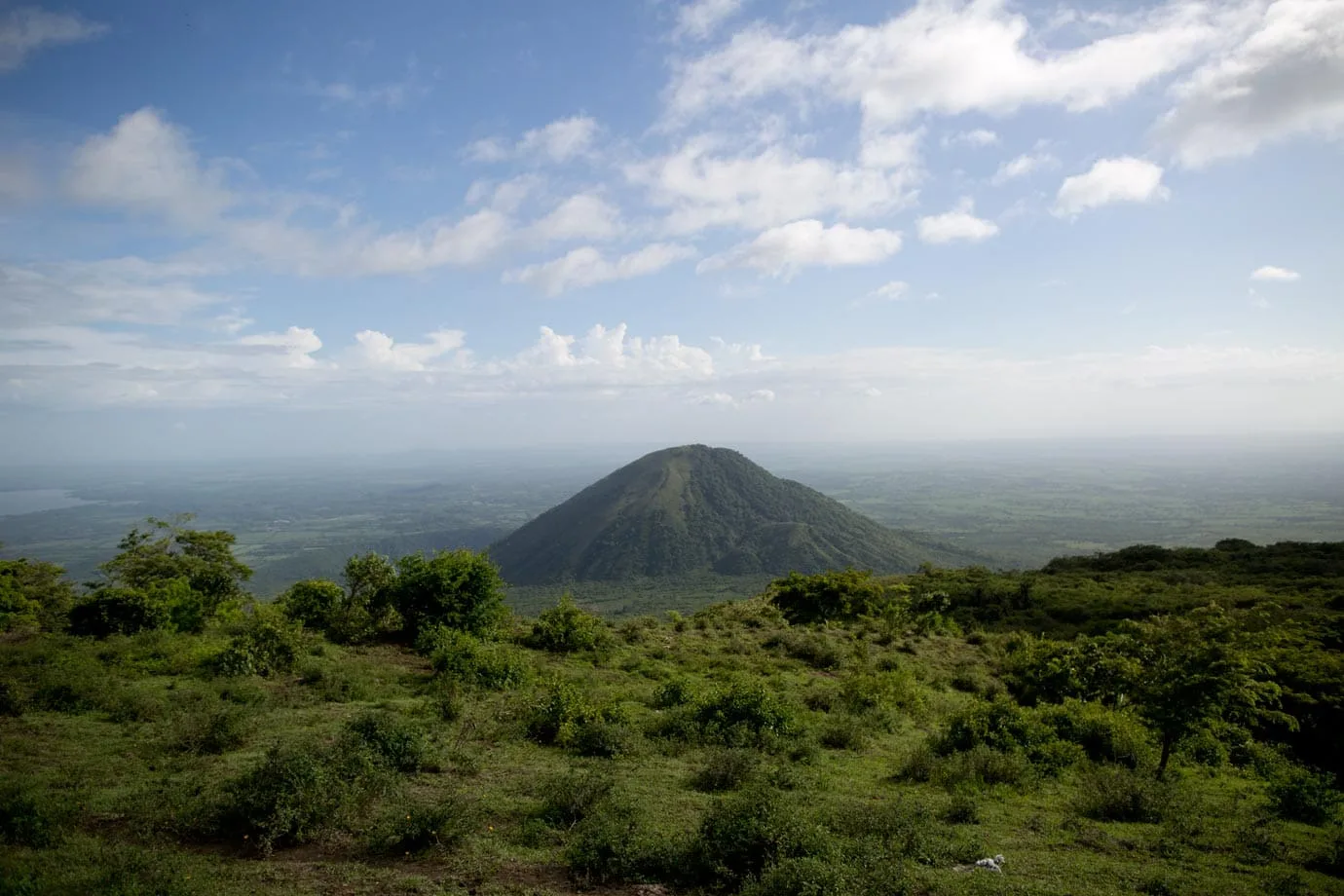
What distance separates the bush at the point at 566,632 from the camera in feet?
75.8

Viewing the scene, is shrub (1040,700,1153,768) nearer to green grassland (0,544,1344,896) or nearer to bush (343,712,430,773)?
green grassland (0,544,1344,896)

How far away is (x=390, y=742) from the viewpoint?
37.1 feet

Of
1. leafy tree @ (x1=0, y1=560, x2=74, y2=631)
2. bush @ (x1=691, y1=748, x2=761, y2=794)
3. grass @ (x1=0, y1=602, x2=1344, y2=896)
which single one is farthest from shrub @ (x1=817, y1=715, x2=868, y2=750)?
leafy tree @ (x1=0, y1=560, x2=74, y2=631)

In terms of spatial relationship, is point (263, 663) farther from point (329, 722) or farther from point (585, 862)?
point (585, 862)

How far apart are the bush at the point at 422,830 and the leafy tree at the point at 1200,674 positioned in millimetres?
13067

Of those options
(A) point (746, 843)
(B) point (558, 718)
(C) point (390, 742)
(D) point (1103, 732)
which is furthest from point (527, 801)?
(D) point (1103, 732)

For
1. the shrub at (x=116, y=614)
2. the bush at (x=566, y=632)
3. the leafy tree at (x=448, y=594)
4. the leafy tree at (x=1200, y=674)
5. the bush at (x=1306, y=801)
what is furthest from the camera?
the bush at (x=566, y=632)

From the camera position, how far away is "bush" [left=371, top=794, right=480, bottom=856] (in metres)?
8.53

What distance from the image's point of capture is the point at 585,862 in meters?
8.12

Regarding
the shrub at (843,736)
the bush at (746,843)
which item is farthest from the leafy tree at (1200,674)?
the bush at (746,843)

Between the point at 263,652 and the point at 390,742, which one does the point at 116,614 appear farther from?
the point at 390,742

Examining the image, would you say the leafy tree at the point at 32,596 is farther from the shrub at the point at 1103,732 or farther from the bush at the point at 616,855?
the shrub at the point at 1103,732

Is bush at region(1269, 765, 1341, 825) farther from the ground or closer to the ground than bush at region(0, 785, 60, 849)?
closer to the ground

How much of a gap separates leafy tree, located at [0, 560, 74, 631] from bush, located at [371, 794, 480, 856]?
19.6m
